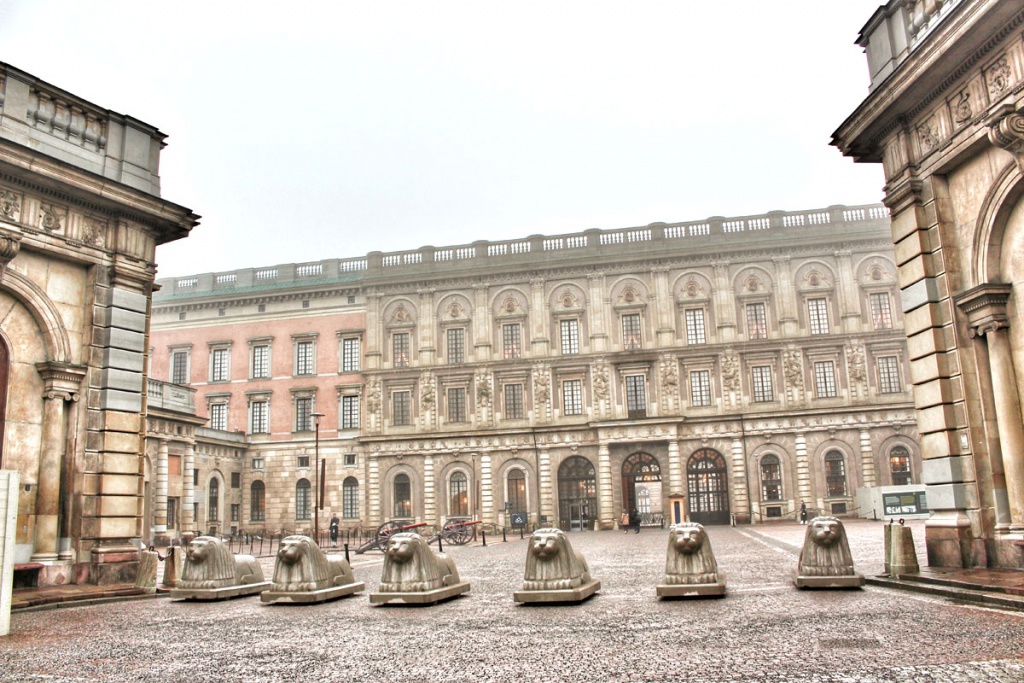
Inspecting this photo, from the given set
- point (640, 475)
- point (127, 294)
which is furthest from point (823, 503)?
point (127, 294)

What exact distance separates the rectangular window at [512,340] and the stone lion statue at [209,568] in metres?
34.8

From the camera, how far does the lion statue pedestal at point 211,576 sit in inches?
572

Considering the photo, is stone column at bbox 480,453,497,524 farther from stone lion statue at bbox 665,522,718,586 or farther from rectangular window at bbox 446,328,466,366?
stone lion statue at bbox 665,522,718,586

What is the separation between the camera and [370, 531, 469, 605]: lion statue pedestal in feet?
43.3

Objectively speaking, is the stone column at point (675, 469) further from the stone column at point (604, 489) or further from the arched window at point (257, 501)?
the arched window at point (257, 501)

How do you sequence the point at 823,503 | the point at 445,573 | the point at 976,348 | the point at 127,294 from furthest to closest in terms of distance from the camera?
the point at 823,503
the point at 127,294
the point at 445,573
the point at 976,348

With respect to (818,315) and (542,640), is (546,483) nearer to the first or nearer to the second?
(818,315)

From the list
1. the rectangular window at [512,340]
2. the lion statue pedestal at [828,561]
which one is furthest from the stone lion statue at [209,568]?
the rectangular window at [512,340]

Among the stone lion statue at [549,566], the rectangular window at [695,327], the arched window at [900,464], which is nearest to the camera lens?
the stone lion statue at [549,566]

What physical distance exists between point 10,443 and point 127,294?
137 inches

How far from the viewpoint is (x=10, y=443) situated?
14680 mm

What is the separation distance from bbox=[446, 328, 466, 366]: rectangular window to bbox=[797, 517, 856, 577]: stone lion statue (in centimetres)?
3765

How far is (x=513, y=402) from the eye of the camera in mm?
49219

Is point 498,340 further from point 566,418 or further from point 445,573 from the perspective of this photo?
point 445,573
